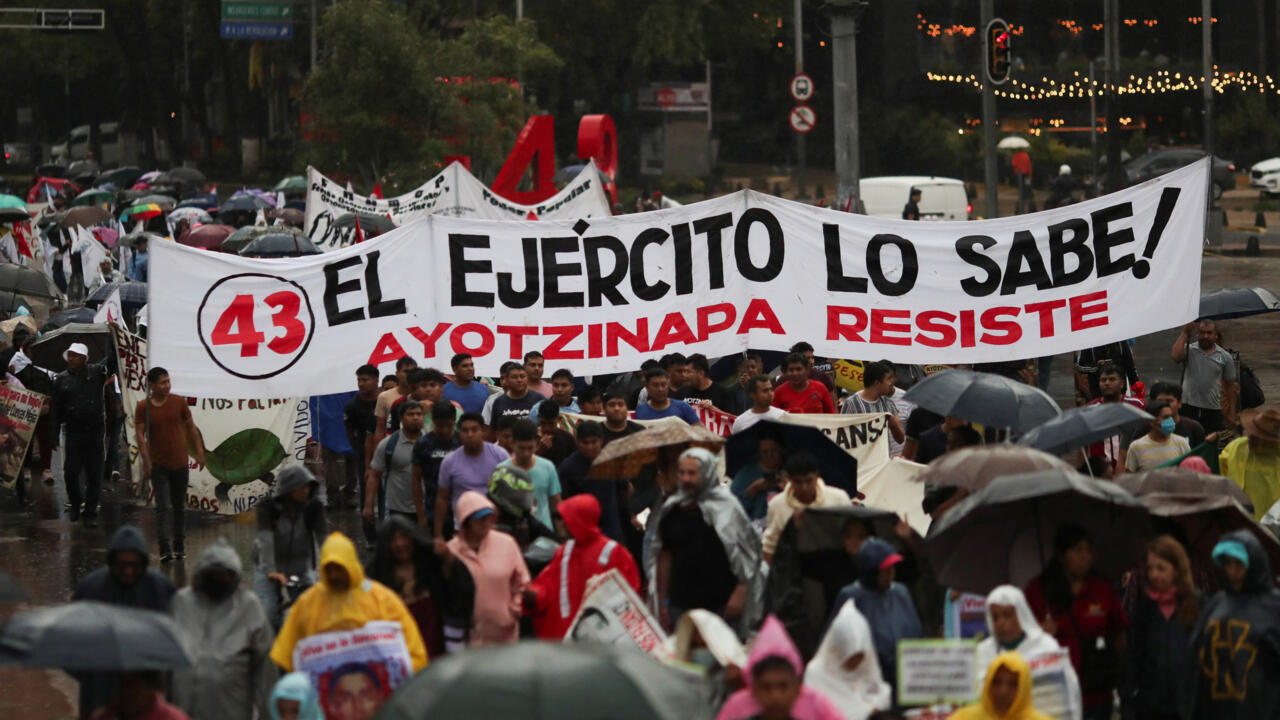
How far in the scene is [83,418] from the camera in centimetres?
1486

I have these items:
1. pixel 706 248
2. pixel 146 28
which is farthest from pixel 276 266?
pixel 146 28

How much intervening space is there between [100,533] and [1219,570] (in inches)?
378

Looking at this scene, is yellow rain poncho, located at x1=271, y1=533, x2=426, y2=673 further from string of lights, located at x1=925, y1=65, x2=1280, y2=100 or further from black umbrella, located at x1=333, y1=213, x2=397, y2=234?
string of lights, located at x1=925, y1=65, x2=1280, y2=100

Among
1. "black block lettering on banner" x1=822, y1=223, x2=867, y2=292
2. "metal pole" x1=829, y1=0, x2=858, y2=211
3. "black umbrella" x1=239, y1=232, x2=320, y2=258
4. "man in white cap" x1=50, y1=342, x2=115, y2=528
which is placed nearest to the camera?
"black block lettering on banner" x1=822, y1=223, x2=867, y2=292

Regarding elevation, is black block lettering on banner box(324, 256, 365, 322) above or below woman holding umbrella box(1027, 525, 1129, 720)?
above

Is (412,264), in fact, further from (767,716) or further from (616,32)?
(616,32)

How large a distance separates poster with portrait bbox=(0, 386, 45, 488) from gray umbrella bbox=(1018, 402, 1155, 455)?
930 cm

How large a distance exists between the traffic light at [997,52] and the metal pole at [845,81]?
5.85 feet

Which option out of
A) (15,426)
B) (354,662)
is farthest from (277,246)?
(354,662)

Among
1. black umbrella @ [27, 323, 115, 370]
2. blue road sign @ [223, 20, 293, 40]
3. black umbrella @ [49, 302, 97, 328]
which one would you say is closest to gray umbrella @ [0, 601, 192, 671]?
black umbrella @ [27, 323, 115, 370]

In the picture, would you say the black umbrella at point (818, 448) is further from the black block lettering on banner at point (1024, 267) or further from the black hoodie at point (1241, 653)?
the black hoodie at point (1241, 653)

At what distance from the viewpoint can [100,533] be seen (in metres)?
14.6

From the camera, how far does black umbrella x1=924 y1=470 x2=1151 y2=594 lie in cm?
774

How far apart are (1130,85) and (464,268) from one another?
174ft
